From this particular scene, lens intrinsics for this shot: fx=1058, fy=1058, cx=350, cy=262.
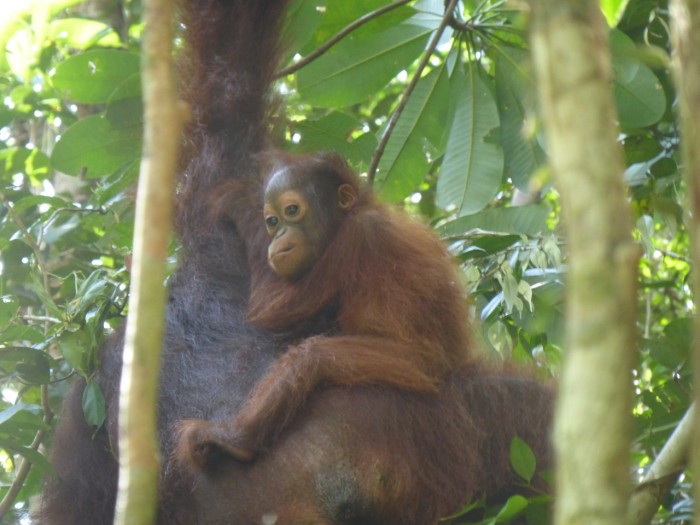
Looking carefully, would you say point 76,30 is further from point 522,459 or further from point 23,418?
point 522,459

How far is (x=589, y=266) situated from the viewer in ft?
4.72

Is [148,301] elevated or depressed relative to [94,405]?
depressed

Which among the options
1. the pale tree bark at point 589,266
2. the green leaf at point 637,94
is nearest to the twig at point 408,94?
the green leaf at point 637,94

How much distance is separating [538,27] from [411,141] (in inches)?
136

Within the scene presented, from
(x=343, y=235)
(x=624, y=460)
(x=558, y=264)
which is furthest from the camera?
(x=558, y=264)

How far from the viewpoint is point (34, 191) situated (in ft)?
19.0

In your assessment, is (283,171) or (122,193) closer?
(283,171)

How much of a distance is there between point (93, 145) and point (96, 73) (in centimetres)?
32

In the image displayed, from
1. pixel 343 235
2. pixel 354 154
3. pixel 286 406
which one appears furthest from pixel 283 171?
pixel 286 406

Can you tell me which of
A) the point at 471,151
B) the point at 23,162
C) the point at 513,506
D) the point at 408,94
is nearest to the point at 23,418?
the point at 23,162

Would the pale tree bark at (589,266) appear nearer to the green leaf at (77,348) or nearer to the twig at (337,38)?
the green leaf at (77,348)

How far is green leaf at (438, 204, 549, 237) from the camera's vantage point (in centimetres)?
450

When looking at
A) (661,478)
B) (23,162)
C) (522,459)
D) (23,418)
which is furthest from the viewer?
(23,162)

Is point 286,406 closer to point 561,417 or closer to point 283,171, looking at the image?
point 283,171
